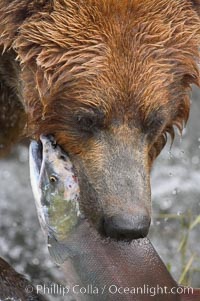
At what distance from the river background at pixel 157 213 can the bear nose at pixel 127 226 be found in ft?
9.06

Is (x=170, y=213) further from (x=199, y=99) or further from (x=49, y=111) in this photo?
(x=49, y=111)

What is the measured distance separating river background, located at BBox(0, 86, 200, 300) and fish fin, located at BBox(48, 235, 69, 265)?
2721mm

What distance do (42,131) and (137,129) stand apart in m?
0.60

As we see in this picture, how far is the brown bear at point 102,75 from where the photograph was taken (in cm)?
580

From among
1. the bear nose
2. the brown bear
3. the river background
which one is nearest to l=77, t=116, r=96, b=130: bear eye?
the brown bear

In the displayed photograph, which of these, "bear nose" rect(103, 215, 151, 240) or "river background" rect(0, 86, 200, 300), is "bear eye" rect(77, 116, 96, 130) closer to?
"bear nose" rect(103, 215, 151, 240)

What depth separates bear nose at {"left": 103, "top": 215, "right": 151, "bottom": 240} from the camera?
17.9ft

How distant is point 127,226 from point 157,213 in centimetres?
408

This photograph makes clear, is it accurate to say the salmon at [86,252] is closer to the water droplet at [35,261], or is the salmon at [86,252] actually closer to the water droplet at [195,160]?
the water droplet at [35,261]

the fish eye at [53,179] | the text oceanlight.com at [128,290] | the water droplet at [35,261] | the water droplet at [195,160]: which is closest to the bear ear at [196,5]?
the fish eye at [53,179]

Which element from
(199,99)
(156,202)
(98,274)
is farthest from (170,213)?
(98,274)

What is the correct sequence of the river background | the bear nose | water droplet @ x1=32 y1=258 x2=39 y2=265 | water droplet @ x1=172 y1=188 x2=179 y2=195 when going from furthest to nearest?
water droplet @ x1=172 y1=188 x2=179 y2=195 → water droplet @ x1=32 y1=258 x2=39 y2=265 → the river background → the bear nose

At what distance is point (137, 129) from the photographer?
5.91 metres

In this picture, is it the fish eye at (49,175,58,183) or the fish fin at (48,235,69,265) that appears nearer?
the fish fin at (48,235,69,265)
